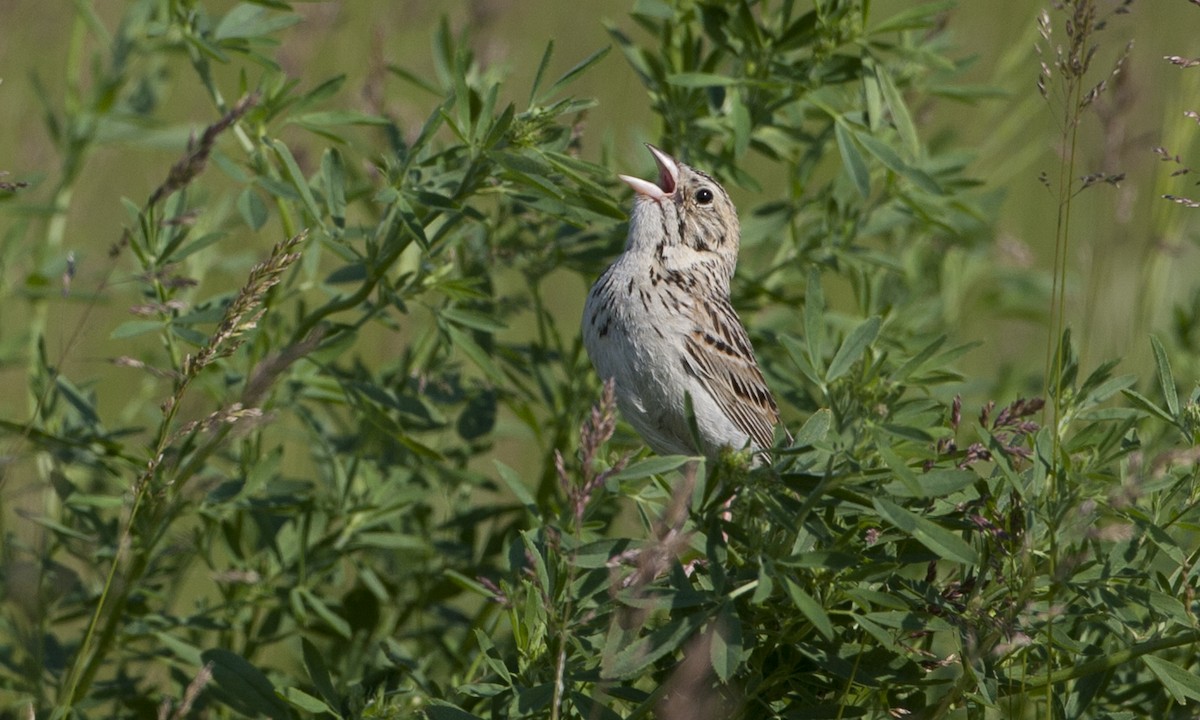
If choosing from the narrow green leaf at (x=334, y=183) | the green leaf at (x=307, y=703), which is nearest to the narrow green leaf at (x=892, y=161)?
the narrow green leaf at (x=334, y=183)

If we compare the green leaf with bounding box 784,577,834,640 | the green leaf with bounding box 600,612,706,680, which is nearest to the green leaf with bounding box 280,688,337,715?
the green leaf with bounding box 600,612,706,680

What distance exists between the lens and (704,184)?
410 centimetres

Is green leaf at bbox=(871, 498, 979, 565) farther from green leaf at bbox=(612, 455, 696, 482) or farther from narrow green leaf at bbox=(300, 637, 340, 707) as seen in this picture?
narrow green leaf at bbox=(300, 637, 340, 707)

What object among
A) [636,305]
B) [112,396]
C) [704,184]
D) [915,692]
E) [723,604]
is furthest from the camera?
[112,396]

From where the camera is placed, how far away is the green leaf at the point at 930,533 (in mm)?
2445

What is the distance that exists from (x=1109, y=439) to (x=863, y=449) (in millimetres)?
562

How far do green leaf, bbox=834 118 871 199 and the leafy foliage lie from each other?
1cm

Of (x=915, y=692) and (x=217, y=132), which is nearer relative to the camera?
(x=217, y=132)

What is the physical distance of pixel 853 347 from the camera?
8.88 feet

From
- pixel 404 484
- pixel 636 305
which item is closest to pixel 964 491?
pixel 636 305

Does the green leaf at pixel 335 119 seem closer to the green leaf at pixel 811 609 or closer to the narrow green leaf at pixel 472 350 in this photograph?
the narrow green leaf at pixel 472 350

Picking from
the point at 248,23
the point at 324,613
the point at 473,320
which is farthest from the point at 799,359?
the point at 248,23

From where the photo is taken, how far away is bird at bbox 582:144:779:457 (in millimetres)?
3607

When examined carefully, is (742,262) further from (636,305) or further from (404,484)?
(404,484)
